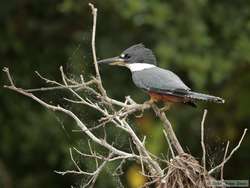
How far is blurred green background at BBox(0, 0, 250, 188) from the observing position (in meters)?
6.83

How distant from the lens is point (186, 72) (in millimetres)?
7191

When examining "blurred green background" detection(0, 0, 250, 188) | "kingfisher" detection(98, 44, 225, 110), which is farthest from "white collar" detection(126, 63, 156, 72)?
"blurred green background" detection(0, 0, 250, 188)

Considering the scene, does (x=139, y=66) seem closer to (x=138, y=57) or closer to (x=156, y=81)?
(x=138, y=57)

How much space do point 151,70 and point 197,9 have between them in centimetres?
359

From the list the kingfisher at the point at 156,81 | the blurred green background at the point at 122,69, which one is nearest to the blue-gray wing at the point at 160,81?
the kingfisher at the point at 156,81

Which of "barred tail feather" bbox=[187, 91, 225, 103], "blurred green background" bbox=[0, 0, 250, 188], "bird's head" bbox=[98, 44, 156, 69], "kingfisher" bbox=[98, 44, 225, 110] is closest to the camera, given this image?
"barred tail feather" bbox=[187, 91, 225, 103]

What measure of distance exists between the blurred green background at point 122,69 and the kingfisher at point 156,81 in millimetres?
3045

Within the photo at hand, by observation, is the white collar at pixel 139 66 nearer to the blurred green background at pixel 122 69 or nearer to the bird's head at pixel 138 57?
the bird's head at pixel 138 57

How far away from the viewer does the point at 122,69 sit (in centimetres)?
757

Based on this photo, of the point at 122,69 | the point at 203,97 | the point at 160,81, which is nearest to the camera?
the point at 203,97

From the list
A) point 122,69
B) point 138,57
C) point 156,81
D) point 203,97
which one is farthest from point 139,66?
point 122,69

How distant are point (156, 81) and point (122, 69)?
13.7ft

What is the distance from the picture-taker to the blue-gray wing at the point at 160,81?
3.29 metres

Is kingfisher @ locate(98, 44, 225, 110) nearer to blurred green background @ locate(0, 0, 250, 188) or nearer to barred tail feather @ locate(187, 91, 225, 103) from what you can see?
barred tail feather @ locate(187, 91, 225, 103)
